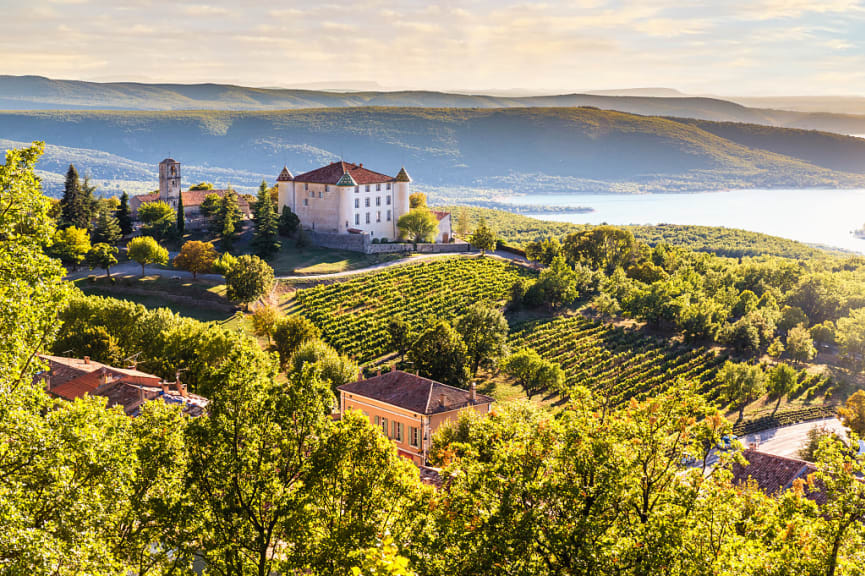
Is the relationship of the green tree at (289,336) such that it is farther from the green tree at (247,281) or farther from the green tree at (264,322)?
the green tree at (247,281)

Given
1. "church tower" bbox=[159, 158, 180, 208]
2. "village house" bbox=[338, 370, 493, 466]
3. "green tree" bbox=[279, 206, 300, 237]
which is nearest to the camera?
"village house" bbox=[338, 370, 493, 466]

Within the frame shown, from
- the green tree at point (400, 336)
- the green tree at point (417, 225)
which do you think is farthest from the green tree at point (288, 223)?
the green tree at point (400, 336)

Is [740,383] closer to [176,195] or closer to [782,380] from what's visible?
[782,380]

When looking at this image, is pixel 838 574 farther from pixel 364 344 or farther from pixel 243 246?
pixel 243 246

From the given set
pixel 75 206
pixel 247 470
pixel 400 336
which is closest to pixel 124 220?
pixel 75 206

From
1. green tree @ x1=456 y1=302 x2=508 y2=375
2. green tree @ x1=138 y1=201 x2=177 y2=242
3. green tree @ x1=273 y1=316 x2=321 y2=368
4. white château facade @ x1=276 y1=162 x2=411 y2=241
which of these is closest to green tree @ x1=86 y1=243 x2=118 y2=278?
green tree @ x1=138 y1=201 x2=177 y2=242

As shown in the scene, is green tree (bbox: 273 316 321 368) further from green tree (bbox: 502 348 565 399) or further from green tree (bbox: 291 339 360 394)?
green tree (bbox: 502 348 565 399)
